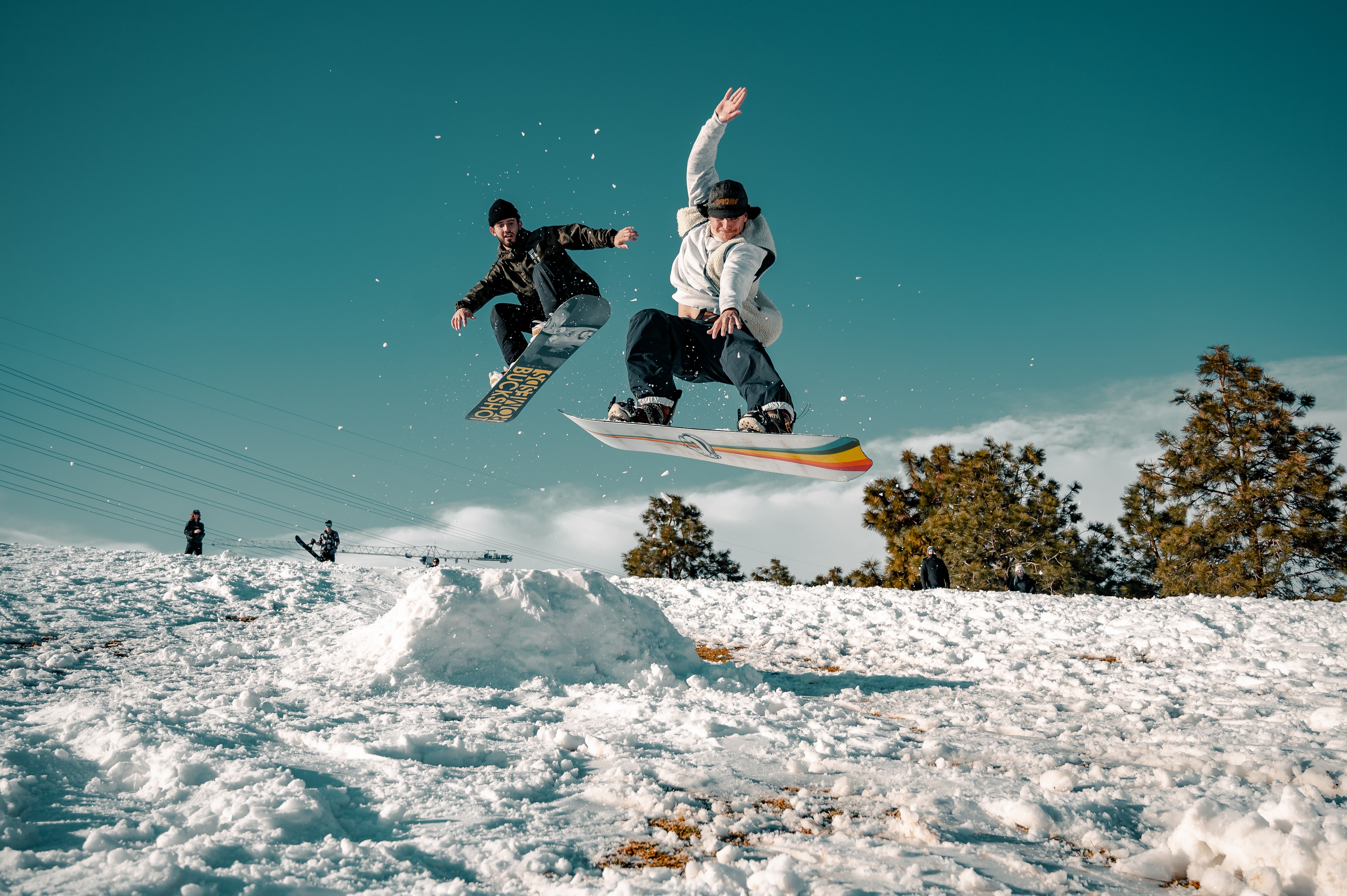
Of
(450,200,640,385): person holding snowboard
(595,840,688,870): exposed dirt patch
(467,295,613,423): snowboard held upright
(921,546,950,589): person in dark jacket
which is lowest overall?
(595,840,688,870): exposed dirt patch

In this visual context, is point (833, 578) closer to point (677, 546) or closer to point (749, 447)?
point (677, 546)

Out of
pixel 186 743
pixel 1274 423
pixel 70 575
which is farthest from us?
pixel 1274 423

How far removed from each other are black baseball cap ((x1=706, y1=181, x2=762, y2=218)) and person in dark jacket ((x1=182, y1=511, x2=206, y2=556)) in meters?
17.4

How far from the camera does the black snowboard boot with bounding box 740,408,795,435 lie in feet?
18.9

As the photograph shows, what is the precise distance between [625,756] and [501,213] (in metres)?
5.97

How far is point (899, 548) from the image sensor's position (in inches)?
1219

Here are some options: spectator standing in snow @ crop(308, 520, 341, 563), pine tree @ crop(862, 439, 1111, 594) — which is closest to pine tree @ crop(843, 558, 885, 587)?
pine tree @ crop(862, 439, 1111, 594)

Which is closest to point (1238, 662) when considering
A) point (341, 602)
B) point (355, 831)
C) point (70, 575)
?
point (355, 831)

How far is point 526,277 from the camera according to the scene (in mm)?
7578

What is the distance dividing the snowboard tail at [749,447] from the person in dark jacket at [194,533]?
15400mm

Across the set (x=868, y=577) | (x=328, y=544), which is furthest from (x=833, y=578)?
(x=328, y=544)

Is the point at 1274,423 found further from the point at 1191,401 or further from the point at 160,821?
the point at 160,821

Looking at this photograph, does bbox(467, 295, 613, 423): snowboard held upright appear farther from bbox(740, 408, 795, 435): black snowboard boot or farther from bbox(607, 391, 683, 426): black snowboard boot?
bbox(740, 408, 795, 435): black snowboard boot

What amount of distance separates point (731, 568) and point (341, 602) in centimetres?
3011
